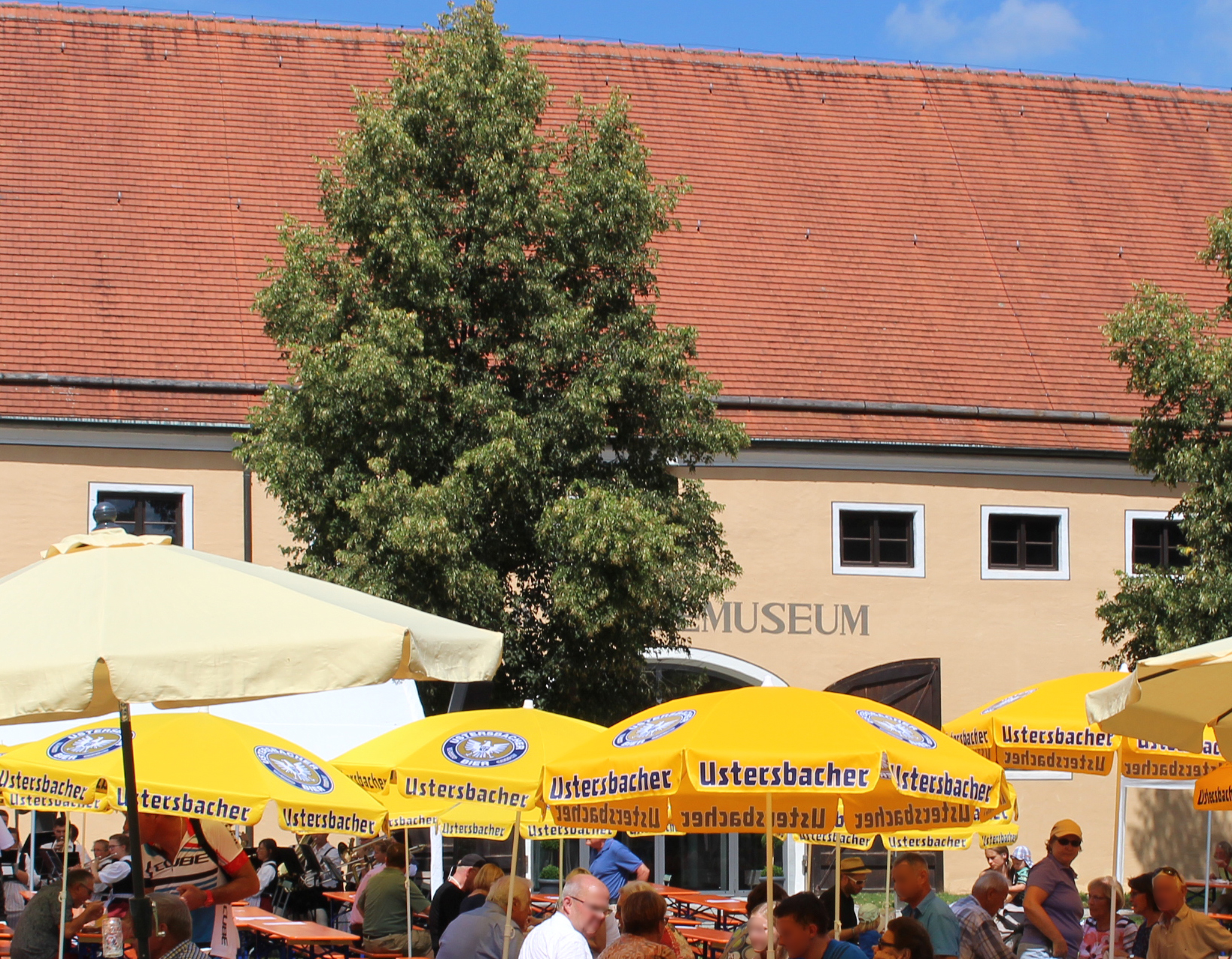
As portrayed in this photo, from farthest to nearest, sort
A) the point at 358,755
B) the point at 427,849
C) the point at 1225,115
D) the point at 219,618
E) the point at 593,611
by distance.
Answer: the point at 1225,115 < the point at 427,849 < the point at 593,611 < the point at 358,755 < the point at 219,618

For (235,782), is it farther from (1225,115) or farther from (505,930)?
(1225,115)

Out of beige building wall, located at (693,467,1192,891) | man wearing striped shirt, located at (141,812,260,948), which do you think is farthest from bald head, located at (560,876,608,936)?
beige building wall, located at (693,467,1192,891)

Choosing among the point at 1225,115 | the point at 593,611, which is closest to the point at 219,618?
the point at 593,611

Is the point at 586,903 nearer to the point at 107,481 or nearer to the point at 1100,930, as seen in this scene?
the point at 1100,930

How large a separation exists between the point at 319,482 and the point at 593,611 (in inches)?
109

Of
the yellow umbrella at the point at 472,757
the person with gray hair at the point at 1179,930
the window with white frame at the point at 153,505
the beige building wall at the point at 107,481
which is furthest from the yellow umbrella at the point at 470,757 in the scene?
the window with white frame at the point at 153,505

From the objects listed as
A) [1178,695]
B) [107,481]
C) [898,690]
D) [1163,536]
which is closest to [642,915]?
[1178,695]

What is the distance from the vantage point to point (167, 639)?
4535mm

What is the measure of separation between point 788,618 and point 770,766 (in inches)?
536

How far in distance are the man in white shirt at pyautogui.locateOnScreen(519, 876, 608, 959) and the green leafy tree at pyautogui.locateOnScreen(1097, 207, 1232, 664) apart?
905 cm

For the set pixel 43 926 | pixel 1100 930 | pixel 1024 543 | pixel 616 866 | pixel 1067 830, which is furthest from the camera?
pixel 1024 543

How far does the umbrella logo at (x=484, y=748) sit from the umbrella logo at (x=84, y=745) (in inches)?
83.7

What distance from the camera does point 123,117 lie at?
22.0m

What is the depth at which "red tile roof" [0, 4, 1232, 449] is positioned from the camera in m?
20.0
